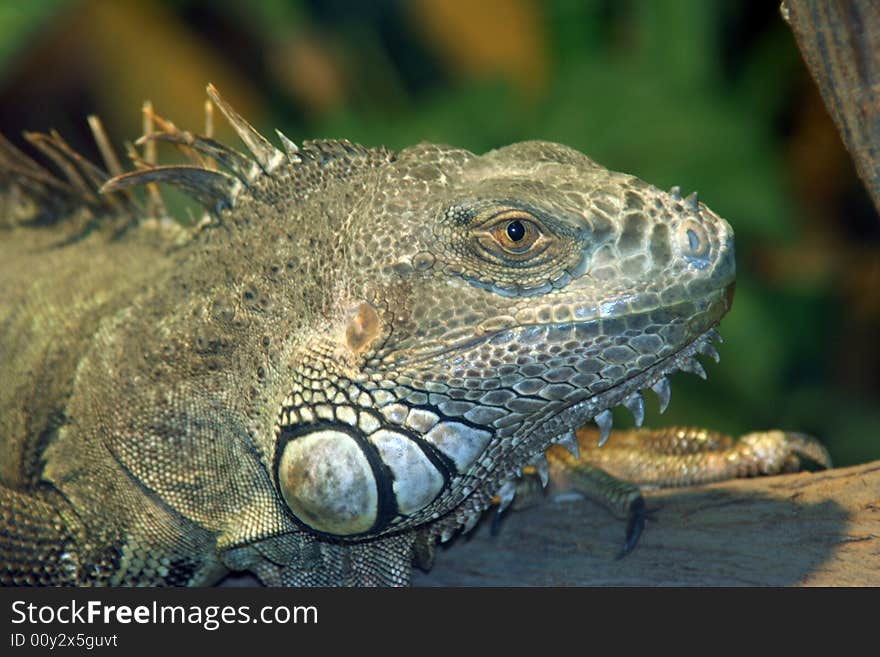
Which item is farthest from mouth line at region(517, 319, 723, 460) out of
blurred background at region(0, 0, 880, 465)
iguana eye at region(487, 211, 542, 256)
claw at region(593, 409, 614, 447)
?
blurred background at region(0, 0, 880, 465)

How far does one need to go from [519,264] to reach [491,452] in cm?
57

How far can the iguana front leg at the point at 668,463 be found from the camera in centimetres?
353

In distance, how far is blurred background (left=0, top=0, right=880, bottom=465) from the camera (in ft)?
20.1

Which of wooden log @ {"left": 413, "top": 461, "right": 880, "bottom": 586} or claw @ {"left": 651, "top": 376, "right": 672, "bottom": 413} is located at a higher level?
claw @ {"left": 651, "top": 376, "right": 672, "bottom": 413}

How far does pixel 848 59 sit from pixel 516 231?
3.16 feet

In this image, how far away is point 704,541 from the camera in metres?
3.25

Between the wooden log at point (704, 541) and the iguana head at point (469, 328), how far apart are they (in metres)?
0.69

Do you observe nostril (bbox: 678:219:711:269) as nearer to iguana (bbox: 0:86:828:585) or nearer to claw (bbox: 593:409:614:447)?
iguana (bbox: 0:86:828:585)

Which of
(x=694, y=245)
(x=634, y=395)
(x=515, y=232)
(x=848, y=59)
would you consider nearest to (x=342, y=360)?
(x=515, y=232)

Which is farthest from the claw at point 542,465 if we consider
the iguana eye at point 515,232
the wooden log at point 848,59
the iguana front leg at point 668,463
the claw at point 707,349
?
the wooden log at point 848,59

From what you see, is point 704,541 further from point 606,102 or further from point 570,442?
point 606,102

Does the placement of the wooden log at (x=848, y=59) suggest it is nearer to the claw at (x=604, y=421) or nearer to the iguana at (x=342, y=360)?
the iguana at (x=342, y=360)

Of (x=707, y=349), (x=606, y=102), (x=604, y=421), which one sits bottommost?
(x=604, y=421)

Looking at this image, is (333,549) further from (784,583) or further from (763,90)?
(763,90)
